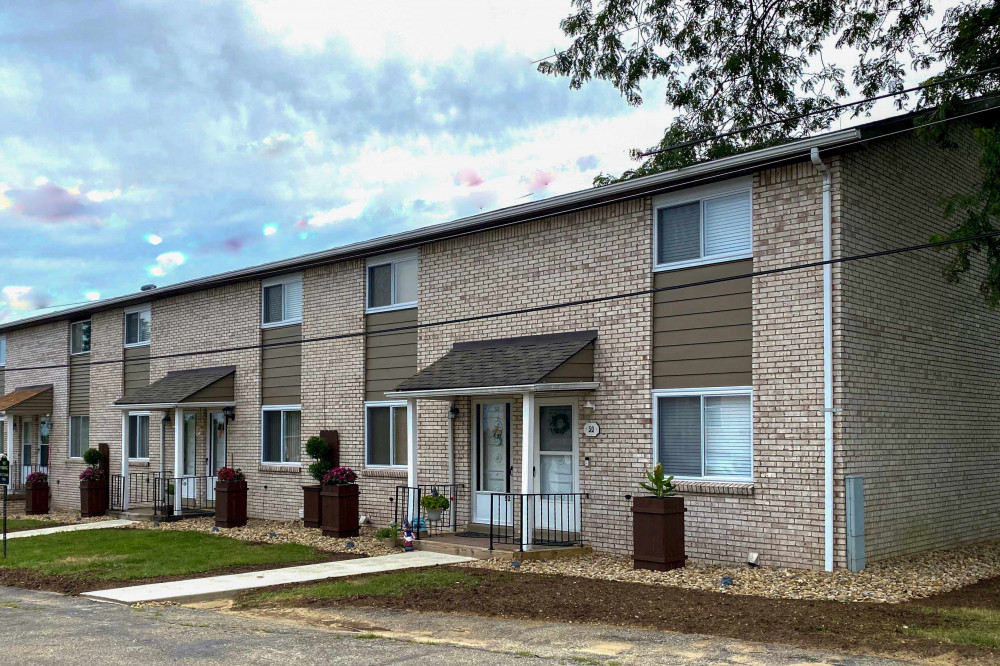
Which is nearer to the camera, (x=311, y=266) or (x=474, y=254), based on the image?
(x=474, y=254)

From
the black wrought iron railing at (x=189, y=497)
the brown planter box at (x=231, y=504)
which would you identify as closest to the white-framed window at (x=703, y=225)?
the brown planter box at (x=231, y=504)

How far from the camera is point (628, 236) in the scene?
49.0 ft

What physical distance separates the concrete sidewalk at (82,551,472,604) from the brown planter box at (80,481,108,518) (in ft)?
37.2

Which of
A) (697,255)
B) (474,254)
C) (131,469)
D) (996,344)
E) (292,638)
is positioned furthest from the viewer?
(131,469)

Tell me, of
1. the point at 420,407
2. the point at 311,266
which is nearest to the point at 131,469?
the point at 311,266

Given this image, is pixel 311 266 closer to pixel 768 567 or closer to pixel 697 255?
pixel 697 255

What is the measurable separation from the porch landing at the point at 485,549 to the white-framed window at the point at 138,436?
11.6 meters

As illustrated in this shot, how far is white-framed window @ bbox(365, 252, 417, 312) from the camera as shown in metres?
18.6

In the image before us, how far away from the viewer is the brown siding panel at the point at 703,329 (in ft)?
44.4

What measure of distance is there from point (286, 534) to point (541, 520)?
5.29 m

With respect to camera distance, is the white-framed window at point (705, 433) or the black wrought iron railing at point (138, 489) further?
the black wrought iron railing at point (138, 489)

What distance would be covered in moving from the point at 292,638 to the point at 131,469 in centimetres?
1711

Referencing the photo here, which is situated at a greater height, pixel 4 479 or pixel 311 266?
pixel 311 266

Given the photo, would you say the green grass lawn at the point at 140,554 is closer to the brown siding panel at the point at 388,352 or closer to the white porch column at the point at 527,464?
the white porch column at the point at 527,464
